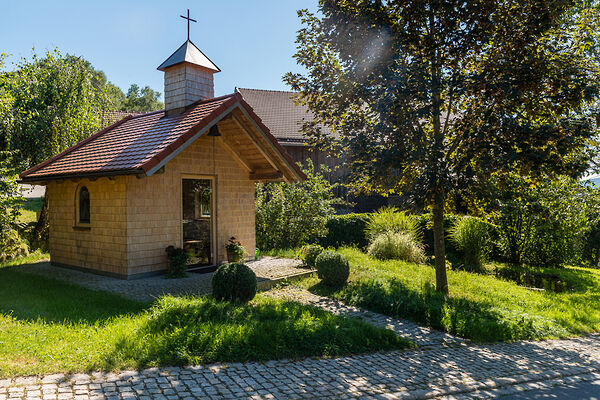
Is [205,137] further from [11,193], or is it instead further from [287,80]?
[11,193]

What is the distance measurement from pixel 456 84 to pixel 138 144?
759 centimetres

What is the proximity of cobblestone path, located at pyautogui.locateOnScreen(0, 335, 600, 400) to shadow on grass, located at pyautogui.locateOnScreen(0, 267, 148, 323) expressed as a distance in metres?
2.41

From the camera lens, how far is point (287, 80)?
9.69 meters

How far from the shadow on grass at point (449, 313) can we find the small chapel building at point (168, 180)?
4.07 meters

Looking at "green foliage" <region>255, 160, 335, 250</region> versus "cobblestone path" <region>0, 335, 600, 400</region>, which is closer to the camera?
"cobblestone path" <region>0, 335, 600, 400</region>

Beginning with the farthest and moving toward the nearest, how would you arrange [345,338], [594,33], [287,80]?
[287,80] → [594,33] → [345,338]

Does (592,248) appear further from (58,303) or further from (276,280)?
(58,303)

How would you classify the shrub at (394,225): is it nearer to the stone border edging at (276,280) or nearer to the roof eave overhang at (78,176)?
the stone border edging at (276,280)

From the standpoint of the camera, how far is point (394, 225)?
1492 centimetres

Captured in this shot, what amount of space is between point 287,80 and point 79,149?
7.17m

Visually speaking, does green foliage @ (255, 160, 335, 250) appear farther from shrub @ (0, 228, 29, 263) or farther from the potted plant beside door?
shrub @ (0, 228, 29, 263)

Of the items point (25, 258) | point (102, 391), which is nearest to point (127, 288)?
point (102, 391)

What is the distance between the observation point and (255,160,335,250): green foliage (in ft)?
50.1

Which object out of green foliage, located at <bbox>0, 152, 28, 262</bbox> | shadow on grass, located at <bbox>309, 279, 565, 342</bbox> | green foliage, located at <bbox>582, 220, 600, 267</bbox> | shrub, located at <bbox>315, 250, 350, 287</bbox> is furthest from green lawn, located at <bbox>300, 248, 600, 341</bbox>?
green foliage, located at <bbox>0, 152, 28, 262</bbox>
